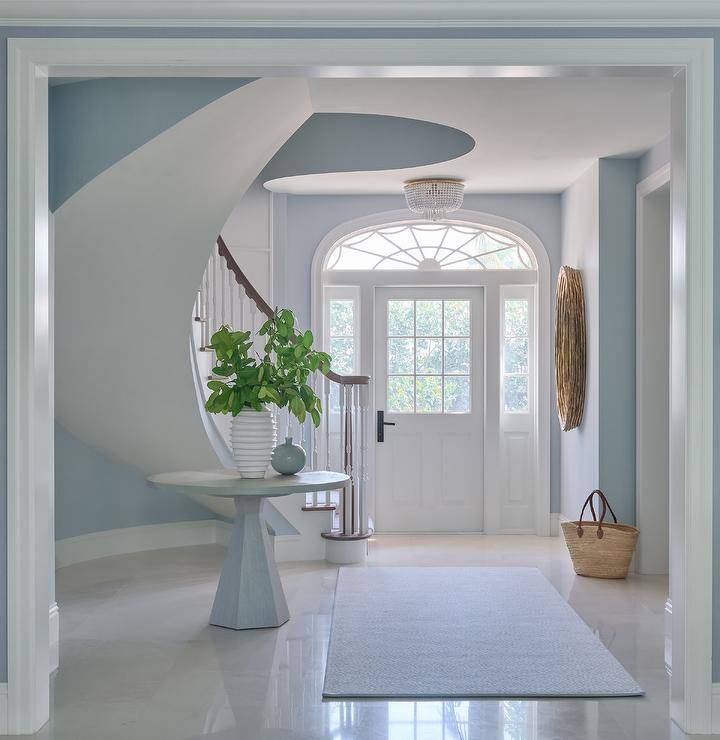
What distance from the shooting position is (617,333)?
6.05m

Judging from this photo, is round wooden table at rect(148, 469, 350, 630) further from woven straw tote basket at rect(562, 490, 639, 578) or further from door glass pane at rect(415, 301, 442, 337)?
door glass pane at rect(415, 301, 442, 337)

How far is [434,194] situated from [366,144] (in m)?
0.71

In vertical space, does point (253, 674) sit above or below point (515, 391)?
below

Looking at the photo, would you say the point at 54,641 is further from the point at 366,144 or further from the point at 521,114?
the point at 366,144

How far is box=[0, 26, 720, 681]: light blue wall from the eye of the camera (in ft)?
10.4

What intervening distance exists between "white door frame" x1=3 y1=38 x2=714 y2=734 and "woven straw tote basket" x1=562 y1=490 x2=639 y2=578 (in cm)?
236

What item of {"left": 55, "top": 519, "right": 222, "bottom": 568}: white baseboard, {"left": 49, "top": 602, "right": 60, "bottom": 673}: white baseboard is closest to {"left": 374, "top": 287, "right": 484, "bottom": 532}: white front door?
{"left": 55, "top": 519, "right": 222, "bottom": 568}: white baseboard

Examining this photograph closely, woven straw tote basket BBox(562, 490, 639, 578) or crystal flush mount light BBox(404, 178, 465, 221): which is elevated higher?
crystal flush mount light BBox(404, 178, 465, 221)

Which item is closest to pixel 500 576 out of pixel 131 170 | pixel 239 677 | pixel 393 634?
pixel 393 634

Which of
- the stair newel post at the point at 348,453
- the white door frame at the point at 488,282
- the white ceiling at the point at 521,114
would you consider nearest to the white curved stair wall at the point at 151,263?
the white ceiling at the point at 521,114

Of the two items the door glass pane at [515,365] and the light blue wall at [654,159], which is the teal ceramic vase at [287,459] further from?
the door glass pane at [515,365]

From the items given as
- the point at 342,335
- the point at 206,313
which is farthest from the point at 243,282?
the point at 342,335

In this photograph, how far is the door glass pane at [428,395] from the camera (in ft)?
24.1

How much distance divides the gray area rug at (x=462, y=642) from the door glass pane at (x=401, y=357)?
2.11m
